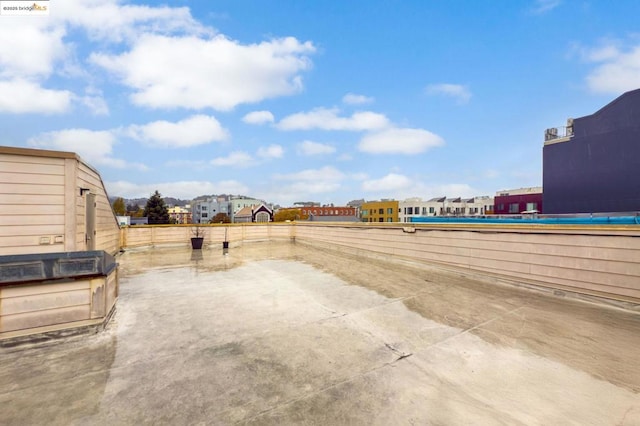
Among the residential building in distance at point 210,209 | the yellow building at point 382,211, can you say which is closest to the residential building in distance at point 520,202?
the yellow building at point 382,211

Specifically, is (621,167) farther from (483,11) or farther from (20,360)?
(20,360)

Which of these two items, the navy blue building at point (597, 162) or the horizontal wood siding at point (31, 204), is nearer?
the horizontal wood siding at point (31, 204)

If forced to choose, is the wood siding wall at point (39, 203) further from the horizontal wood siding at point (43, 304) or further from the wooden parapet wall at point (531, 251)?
the wooden parapet wall at point (531, 251)

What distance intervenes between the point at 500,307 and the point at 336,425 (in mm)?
4398

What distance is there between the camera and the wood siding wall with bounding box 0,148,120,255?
4.33 meters

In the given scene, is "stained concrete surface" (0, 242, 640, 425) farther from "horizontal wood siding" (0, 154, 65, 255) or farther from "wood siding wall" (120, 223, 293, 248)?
"wood siding wall" (120, 223, 293, 248)

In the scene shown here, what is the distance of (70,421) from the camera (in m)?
1.99

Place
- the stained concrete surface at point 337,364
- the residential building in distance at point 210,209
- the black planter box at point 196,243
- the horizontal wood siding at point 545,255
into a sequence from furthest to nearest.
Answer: the residential building in distance at point 210,209, the black planter box at point 196,243, the horizontal wood siding at point 545,255, the stained concrete surface at point 337,364

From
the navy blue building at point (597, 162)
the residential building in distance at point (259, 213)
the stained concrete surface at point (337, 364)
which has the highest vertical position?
the navy blue building at point (597, 162)

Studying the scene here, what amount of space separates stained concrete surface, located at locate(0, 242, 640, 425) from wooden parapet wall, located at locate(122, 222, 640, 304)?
586mm

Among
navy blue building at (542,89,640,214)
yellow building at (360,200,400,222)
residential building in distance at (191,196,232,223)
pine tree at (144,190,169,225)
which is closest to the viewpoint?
navy blue building at (542,89,640,214)

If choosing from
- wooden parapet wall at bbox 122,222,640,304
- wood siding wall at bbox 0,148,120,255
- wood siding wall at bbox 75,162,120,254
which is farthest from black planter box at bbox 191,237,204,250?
wooden parapet wall at bbox 122,222,640,304

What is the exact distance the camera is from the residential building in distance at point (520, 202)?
34719mm

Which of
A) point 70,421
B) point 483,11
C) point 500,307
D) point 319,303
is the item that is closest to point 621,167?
point 483,11
